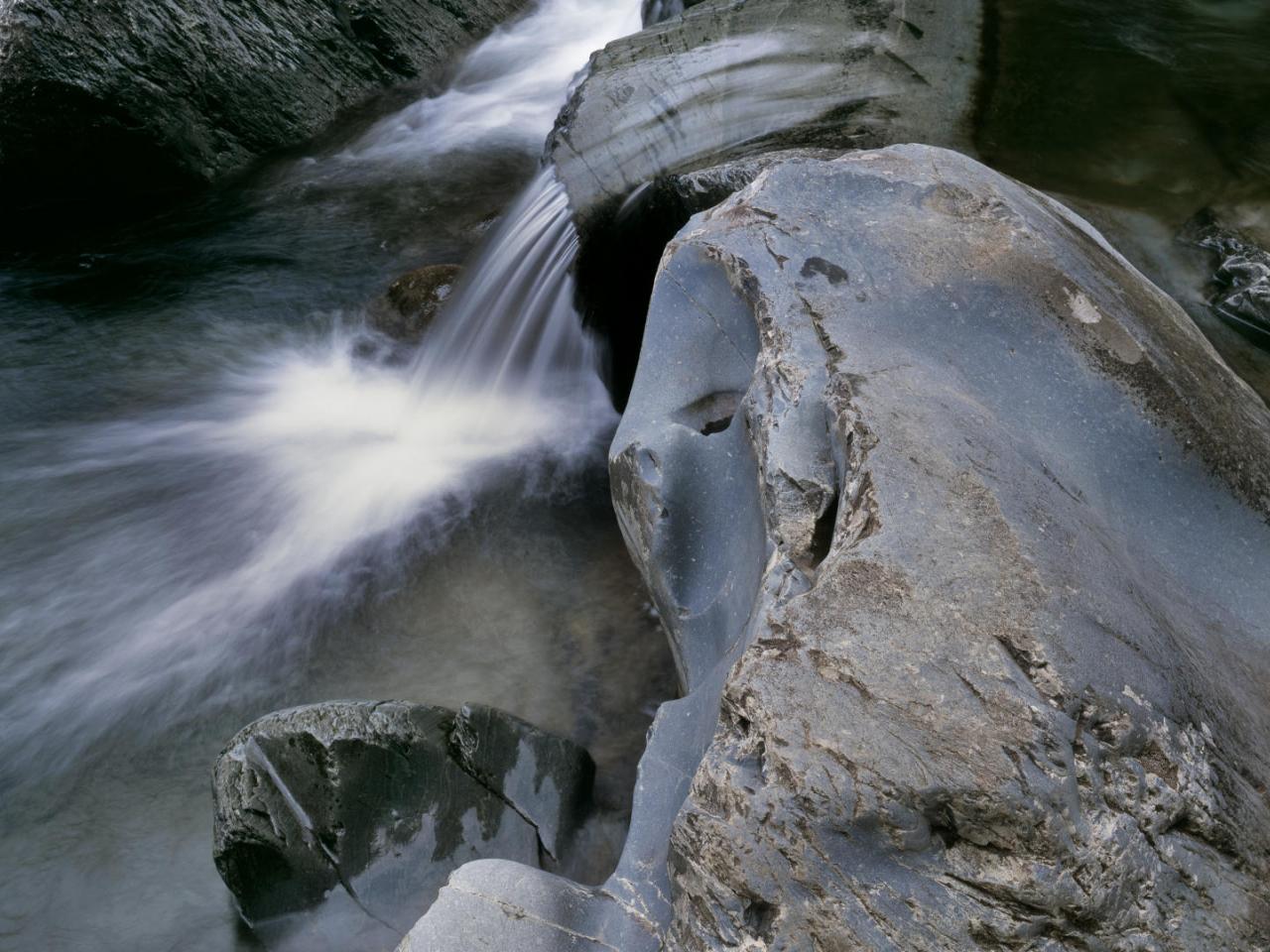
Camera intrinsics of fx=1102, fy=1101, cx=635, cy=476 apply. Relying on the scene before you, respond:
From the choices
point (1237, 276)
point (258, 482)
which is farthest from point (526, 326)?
point (1237, 276)

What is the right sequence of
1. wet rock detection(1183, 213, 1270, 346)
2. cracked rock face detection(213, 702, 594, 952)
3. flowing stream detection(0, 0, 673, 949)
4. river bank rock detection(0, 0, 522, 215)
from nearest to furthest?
1. cracked rock face detection(213, 702, 594, 952)
2. flowing stream detection(0, 0, 673, 949)
3. wet rock detection(1183, 213, 1270, 346)
4. river bank rock detection(0, 0, 522, 215)

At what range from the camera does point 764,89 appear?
455cm

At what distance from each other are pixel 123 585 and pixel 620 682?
195 cm

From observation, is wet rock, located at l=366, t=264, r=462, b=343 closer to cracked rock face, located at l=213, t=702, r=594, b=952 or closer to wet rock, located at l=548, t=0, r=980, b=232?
wet rock, located at l=548, t=0, r=980, b=232

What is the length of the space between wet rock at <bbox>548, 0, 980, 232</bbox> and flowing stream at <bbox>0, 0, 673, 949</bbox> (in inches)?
21.2

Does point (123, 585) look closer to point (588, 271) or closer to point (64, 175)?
point (588, 271)

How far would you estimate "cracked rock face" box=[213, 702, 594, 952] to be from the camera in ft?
9.18

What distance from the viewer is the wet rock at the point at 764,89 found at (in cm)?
439

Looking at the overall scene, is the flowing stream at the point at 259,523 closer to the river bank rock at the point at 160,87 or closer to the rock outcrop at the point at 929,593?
the river bank rock at the point at 160,87

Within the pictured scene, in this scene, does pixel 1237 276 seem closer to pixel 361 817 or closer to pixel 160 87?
pixel 361 817

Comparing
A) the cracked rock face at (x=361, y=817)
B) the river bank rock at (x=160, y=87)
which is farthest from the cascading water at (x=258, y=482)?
the river bank rock at (x=160, y=87)

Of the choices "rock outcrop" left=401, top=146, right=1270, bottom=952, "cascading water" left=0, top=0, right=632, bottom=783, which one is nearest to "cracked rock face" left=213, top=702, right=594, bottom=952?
"rock outcrop" left=401, top=146, right=1270, bottom=952

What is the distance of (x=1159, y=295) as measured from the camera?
10.2 feet

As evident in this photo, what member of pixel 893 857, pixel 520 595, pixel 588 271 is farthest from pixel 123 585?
pixel 893 857
